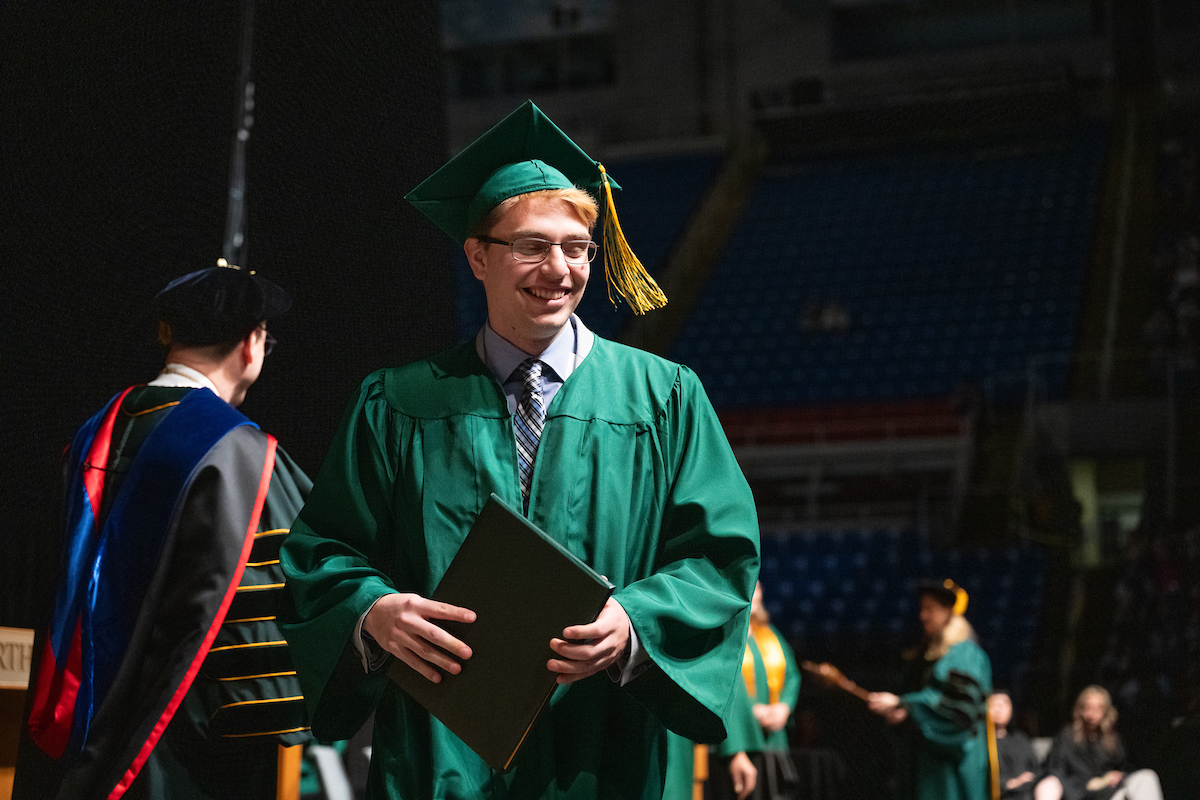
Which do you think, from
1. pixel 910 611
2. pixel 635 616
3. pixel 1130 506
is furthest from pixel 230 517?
pixel 1130 506

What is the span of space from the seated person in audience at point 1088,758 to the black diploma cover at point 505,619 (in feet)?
18.5

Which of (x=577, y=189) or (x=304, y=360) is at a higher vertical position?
(x=577, y=189)

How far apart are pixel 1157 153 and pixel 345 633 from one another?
15.9 meters

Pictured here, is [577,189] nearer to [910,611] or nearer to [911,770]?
[911,770]

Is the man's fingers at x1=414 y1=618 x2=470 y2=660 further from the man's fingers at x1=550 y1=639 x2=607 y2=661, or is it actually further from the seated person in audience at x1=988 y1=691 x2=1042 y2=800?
the seated person in audience at x1=988 y1=691 x2=1042 y2=800

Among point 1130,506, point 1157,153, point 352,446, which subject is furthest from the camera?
point 1157,153

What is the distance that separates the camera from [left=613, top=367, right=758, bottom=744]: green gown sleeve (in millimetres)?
1587

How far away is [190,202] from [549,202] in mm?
1627

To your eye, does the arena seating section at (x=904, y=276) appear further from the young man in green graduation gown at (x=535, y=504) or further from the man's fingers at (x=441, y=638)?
the man's fingers at (x=441, y=638)

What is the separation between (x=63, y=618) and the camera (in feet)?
7.38

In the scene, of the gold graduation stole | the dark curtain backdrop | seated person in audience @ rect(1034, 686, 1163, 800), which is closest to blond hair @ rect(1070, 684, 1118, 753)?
seated person in audience @ rect(1034, 686, 1163, 800)

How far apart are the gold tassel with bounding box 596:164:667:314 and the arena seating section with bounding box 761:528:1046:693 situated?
8483mm

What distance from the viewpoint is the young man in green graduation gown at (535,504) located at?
5.32ft

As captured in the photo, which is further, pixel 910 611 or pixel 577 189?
pixel 910 611
